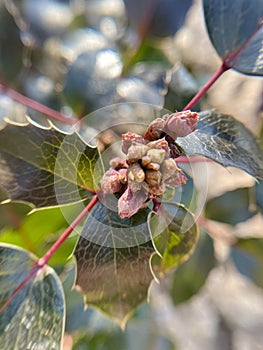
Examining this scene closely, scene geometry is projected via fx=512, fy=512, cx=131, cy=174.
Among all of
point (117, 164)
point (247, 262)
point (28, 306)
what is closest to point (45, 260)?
point (28, 306)

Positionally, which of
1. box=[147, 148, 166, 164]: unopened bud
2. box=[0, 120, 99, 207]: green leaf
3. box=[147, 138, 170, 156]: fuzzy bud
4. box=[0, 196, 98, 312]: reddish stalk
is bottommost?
box=[0, 196, 98, 312]: reddish stalk

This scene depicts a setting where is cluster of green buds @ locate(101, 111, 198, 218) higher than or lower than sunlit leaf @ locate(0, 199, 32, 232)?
lower

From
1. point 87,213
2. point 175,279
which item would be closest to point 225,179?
point 175,279

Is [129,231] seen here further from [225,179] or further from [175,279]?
[225,179]

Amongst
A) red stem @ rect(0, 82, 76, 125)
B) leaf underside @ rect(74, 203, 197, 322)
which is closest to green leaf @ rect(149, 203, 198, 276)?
leaf underside @ rect(74, 203, 197, 322)

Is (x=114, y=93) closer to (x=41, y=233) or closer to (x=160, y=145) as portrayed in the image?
(x=41, y=233)

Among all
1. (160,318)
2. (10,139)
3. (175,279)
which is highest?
(10,139)

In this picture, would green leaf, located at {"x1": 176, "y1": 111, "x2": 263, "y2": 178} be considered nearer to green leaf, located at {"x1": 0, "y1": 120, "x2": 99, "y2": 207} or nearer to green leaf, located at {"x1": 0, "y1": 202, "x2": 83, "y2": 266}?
green leaf, located at {"x1": 0, "y1": 120, "x2": 99, "y2": 207}
